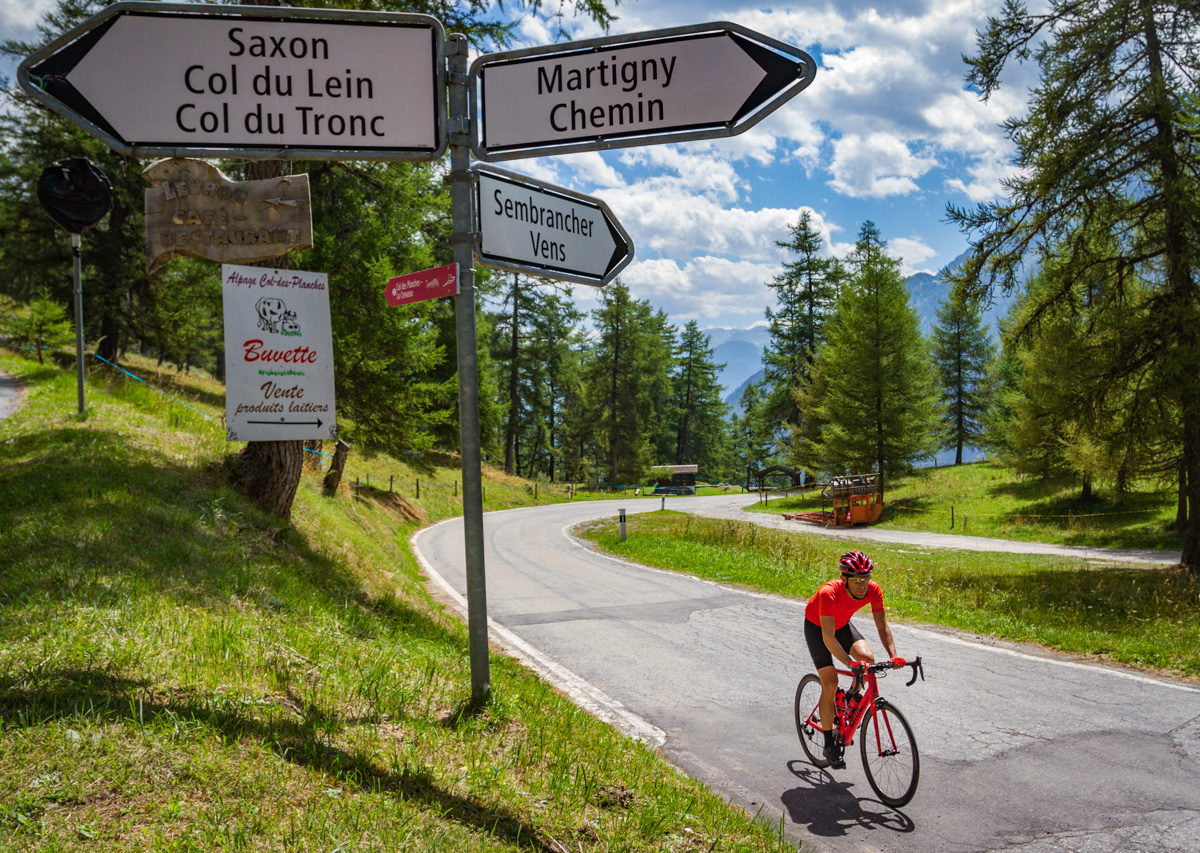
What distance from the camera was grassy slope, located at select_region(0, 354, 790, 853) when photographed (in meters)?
Result: 2.64

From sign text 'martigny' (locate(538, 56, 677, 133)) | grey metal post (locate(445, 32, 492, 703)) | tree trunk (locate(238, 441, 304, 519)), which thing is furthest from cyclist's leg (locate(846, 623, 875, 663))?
tree trunk (locate(238, 441, 304, 519))

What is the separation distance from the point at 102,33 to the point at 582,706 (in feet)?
20.4

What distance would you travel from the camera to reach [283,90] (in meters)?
3.31

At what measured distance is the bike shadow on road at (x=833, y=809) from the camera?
458cm

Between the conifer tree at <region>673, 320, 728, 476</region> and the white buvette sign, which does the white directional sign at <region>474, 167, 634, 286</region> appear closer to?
the white buvette sign

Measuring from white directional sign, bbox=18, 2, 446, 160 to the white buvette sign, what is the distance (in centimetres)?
366

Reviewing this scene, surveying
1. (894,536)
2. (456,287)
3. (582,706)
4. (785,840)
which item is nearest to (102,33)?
(456,287)

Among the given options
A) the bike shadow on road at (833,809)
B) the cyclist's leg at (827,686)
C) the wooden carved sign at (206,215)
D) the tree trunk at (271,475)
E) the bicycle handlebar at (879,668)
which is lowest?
the bike shadow on road at (833,809)

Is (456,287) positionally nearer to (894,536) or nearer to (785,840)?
(785,840)

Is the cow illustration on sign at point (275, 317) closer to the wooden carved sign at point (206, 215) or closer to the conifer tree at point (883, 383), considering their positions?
the wooden carved sign at point (206, 215)

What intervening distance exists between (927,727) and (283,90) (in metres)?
6.82

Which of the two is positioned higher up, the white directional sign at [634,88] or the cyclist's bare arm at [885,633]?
the white directional sign at [634,88]

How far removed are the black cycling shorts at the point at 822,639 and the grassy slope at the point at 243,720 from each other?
150cm

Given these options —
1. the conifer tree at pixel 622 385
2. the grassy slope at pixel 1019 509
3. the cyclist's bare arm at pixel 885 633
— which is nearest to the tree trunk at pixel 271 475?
the cyclist's bare arm at pixel 885 633
